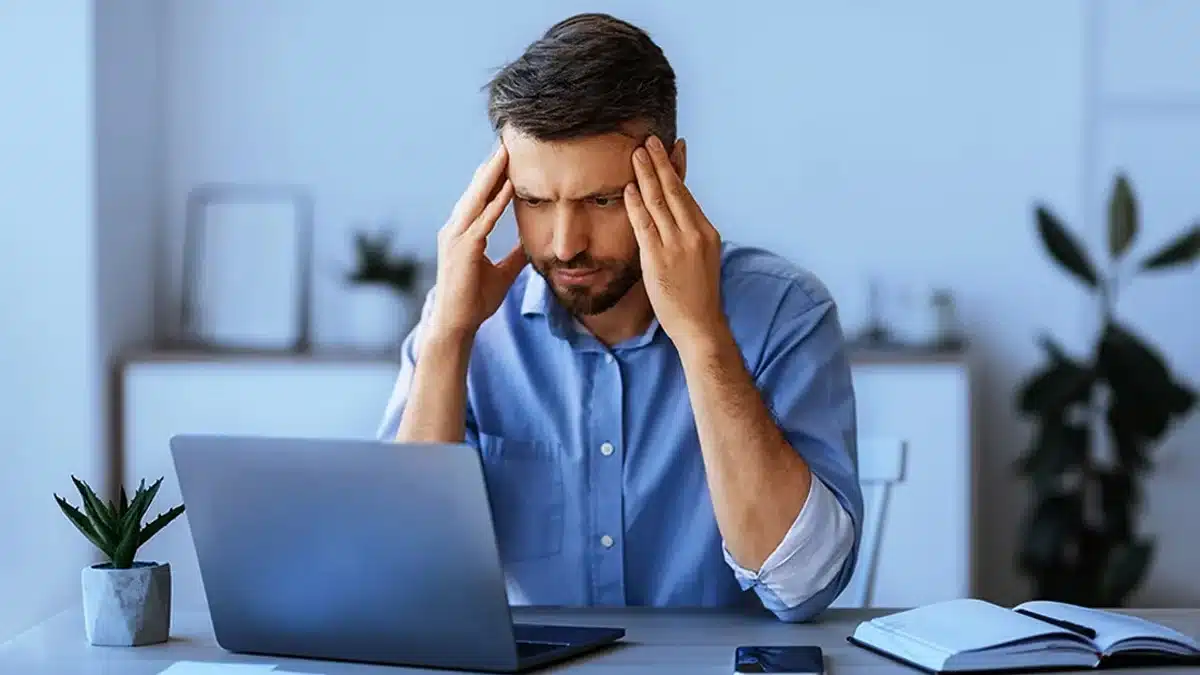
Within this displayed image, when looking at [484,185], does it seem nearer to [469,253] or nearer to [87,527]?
[469,253]

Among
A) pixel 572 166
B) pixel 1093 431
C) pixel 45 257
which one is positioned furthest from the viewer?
pixel 1093 431

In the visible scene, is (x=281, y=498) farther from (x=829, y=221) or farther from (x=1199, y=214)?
(x=1199, y=214)

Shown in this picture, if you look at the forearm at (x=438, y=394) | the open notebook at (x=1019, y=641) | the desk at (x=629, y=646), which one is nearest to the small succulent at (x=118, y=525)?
the desk at (x=629, y=646)

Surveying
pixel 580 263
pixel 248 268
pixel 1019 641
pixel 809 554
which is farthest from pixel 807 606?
pixel 248 268

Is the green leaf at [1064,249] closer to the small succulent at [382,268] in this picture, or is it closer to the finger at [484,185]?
the small succulent at [382,268]

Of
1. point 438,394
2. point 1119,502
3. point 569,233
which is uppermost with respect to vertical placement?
point 569,233

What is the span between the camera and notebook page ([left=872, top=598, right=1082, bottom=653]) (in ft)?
5.23

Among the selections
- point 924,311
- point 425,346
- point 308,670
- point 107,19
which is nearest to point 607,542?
point 425,346

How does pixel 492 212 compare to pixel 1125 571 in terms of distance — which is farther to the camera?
pixel 1125 571

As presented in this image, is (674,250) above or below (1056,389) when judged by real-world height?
above

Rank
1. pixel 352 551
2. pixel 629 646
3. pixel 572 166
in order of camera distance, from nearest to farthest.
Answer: pixel 352 551, pixel 629 646, pixel 572 166

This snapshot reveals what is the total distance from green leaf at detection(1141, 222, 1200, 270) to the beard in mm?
2186

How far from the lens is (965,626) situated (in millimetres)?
1662

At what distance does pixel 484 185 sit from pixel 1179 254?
7.80 feet
